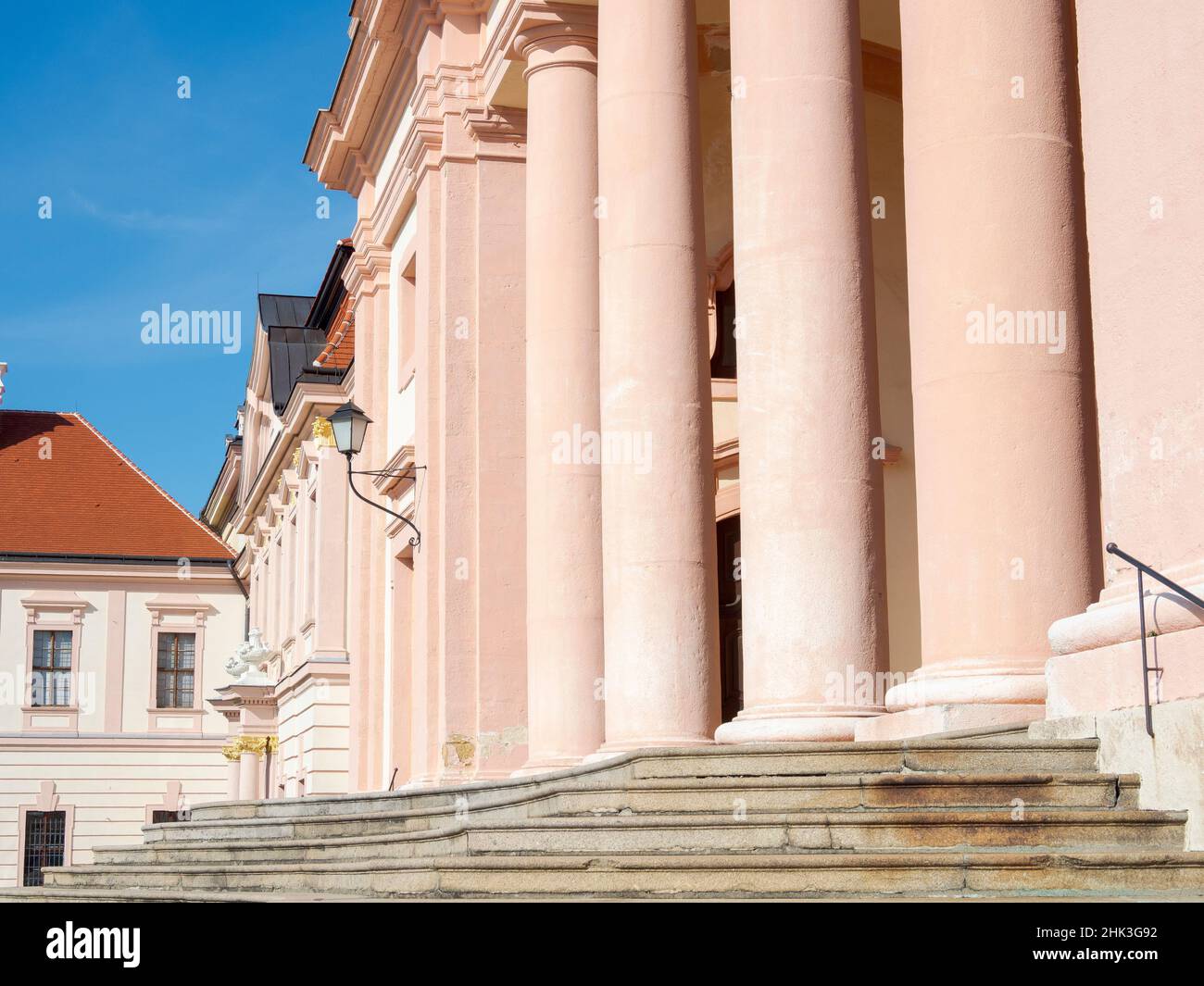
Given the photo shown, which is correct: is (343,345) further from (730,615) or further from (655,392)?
(655,392)

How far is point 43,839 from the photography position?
5209cm

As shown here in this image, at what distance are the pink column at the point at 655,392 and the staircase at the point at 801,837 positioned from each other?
2387mm

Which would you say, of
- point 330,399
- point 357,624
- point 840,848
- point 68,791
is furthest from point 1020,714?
Result: point 68,791

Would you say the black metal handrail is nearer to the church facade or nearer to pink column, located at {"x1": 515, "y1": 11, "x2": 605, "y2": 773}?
the church facade

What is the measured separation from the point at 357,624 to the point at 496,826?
627 inches

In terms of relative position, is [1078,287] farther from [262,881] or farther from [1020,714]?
[262,881]

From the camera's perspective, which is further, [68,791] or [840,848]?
[68,791]

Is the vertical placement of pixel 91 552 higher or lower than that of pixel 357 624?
higher

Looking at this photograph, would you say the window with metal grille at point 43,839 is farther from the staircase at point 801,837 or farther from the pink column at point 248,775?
the staircase at point 801,837

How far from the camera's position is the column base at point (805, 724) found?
10.8m

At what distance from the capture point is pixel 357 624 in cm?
2441

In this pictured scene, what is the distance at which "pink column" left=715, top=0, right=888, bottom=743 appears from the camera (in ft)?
36.2

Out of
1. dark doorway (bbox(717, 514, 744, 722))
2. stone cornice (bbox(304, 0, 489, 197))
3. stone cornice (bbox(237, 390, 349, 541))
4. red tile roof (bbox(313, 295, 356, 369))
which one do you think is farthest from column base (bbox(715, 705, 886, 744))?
red tile roof (bbox(313, 295, 356, 369))
